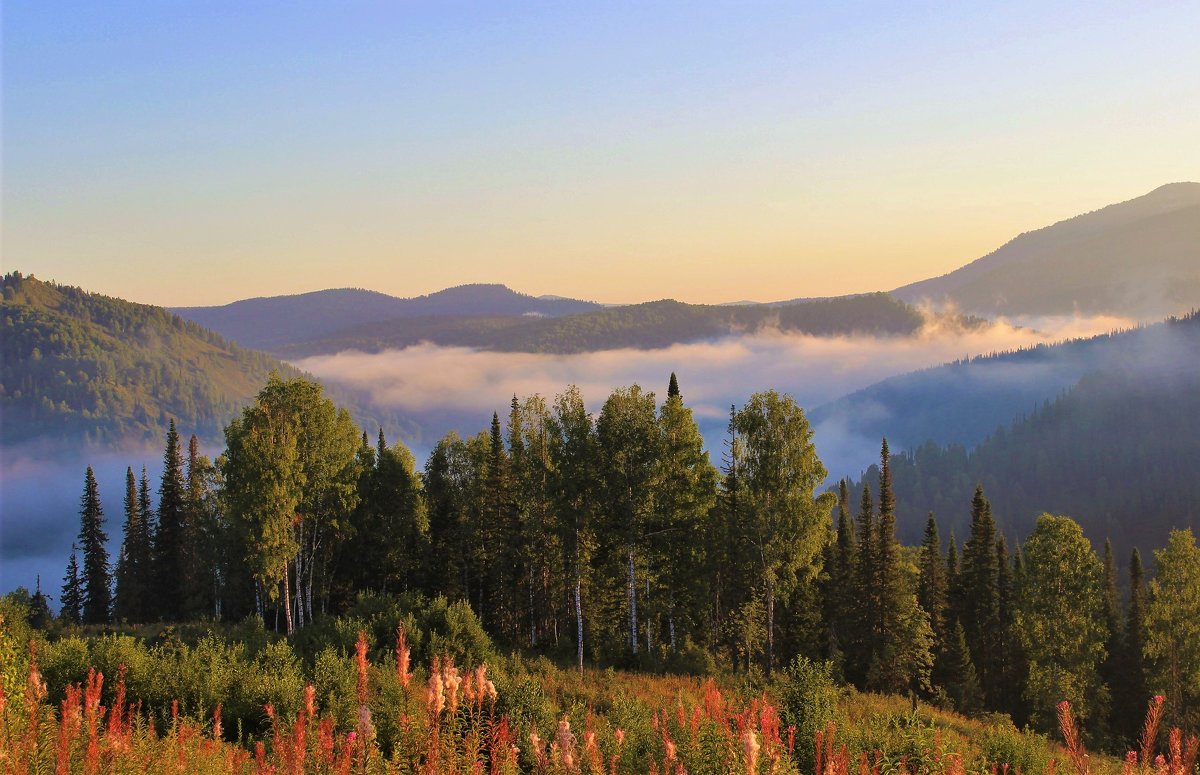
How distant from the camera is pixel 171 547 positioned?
72.8 m

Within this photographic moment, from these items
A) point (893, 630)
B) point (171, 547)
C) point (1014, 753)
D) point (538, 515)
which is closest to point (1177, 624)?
point (893, 630)

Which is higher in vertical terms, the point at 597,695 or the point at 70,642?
the point at 70,642

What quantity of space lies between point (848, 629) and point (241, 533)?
39080 millimetres

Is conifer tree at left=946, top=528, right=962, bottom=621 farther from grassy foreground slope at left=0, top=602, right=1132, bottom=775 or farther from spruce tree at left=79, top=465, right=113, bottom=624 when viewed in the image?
spruce tree at left=79, top=465, right=113, bottom=624

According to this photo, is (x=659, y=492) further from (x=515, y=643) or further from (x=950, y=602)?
(x=950, y=602)

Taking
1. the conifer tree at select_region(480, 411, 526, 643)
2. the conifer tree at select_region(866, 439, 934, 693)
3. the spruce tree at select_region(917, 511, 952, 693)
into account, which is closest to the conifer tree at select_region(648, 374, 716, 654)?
the conifer tree at select_region(480, 411, 526, 643)

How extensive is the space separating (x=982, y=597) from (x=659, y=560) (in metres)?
36.6

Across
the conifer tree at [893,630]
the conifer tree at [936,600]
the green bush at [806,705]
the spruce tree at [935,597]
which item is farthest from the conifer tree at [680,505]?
the spruce tree at [935,597]

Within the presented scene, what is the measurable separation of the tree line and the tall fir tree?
0.26 m

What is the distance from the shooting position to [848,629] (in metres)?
60.0

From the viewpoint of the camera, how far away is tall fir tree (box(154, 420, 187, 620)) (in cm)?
7188

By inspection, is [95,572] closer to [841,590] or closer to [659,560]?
[659,560]

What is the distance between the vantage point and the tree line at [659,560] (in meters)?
43.9

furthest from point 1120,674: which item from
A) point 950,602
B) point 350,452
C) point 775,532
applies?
point 350,452
